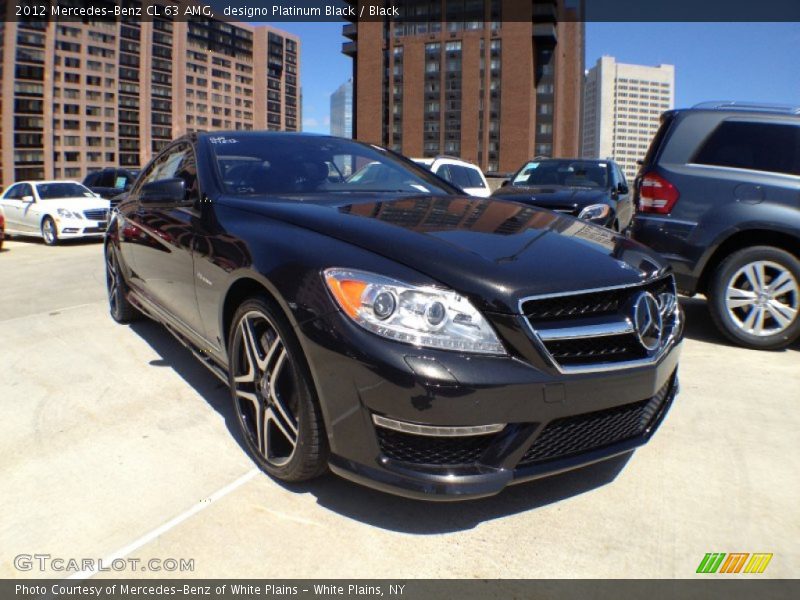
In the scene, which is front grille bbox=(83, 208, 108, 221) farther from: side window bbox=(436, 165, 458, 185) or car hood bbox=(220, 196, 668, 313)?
car hood bbox=(220, 196, 668, 313)

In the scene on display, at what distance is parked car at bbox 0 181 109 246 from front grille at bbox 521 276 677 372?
12545 millimetres

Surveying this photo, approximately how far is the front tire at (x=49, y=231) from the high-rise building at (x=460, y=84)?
76.4 meters

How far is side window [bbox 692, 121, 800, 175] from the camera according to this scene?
4.70 meters

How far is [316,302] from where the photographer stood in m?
2.27

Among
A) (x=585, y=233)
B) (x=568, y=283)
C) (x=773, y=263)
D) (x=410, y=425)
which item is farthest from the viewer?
(x=773, y=263)

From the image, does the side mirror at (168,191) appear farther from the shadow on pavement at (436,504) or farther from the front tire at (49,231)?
the front tire at (49,231)

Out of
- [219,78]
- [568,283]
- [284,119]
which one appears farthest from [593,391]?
[284,119]

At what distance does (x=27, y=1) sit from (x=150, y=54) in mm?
19895

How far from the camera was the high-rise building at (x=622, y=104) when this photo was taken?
142 m

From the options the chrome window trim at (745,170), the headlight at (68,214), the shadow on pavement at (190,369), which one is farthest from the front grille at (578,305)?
the headlight at (68,214)

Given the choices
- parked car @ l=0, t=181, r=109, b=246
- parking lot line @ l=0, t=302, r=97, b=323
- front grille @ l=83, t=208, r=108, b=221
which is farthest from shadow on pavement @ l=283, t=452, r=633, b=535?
front grille @ l=83, t=208, r=108, b=221

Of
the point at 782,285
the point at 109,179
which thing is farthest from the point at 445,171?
the point at 109,179

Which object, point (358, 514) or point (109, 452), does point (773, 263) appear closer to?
point (358, 514)

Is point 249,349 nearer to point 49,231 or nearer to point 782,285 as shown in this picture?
point 782,285
